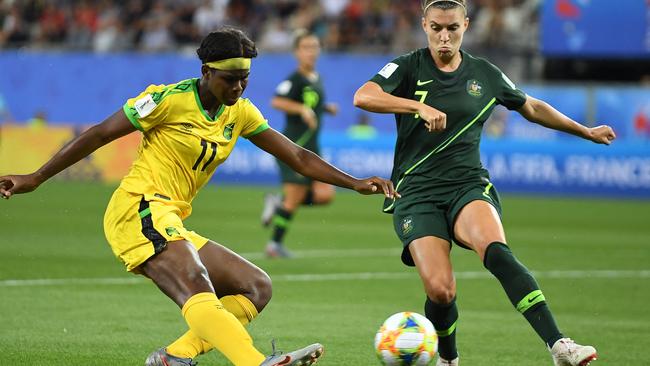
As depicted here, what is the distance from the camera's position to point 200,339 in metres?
6.70

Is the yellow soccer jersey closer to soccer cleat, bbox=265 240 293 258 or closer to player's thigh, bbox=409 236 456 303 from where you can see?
player's thigh, bbox=409 236 456 303

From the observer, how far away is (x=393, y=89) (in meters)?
7.36

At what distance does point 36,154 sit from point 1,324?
665 inches

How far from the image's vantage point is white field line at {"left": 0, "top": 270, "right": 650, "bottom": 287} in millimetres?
11516

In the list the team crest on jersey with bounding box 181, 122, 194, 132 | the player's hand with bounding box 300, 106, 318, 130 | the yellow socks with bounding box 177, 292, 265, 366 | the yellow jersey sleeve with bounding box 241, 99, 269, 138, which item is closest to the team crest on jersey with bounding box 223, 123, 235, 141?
the yellow jersey sleeve with bounding box 241, 99, 269, 138

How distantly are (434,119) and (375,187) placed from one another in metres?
0.60

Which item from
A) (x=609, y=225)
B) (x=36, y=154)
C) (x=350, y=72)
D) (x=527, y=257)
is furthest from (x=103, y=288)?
(x=350, y=72)

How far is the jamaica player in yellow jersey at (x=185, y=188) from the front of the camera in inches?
247

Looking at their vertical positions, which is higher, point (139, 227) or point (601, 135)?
point (601, 135)

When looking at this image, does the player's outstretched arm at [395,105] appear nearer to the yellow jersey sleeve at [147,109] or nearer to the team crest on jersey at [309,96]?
the yellow jersey sleeve at [147,109]

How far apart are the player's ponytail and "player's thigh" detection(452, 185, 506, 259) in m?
1.67

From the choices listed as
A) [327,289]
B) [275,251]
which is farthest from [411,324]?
[275,251]

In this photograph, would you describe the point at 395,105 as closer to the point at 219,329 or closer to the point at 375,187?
the point at 375,187

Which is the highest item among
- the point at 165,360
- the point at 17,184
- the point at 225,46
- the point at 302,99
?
the point at 225,46
